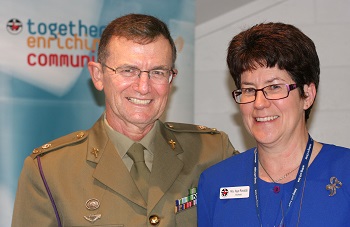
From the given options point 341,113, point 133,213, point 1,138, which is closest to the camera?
point 133,213

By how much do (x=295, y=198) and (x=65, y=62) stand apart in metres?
2.22

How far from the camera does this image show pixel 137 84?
2.77 m

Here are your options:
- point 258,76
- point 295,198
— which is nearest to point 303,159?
point 295,198

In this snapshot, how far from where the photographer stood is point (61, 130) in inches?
168

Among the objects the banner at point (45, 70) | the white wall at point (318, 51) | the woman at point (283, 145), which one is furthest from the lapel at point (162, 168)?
the white wall at point (318, 51)

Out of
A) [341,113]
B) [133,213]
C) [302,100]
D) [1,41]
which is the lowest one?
[133,213]

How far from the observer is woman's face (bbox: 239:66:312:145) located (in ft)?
8.30

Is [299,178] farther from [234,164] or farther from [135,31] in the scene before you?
[135,31]

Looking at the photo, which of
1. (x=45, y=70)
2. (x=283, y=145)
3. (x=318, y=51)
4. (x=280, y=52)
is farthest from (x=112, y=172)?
(x=318, y=51)

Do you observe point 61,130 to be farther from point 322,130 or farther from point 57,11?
point 322,130

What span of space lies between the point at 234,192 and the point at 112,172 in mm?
531

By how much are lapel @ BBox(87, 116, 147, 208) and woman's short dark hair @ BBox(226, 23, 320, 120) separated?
2.14ft

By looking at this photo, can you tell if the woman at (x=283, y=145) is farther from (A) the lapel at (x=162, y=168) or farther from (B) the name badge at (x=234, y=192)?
(A) the lapel at (x=162, y=168)

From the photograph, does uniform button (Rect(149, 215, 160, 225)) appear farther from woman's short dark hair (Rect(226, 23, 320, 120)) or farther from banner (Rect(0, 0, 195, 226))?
banner (Rect(0, 0, 195, 226))
